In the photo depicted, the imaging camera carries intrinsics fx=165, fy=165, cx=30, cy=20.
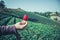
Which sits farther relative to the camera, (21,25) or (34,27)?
(34,27)

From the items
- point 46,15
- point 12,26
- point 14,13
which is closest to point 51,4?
point 46,15

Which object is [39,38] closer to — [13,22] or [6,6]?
[13,22]

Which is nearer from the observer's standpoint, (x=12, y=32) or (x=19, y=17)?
(x=12, y=32)

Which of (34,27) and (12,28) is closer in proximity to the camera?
(12,28)

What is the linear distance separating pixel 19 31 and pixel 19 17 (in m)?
0.15

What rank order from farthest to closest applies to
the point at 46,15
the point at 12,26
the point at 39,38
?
the point at 46,15 → the point at 39,38 → the point at 12,26

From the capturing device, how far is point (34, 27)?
1646mm

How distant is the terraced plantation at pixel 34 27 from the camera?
161cm

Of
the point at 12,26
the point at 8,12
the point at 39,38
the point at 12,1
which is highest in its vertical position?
the point at 12,1

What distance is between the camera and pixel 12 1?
5.49 feet

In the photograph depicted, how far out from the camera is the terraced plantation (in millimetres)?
1610

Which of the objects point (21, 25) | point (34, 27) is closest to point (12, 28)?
point (21, 25)

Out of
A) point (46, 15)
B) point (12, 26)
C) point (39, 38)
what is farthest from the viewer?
point (46, 15)

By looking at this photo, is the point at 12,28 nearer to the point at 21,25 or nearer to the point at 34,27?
the point at 21,25
